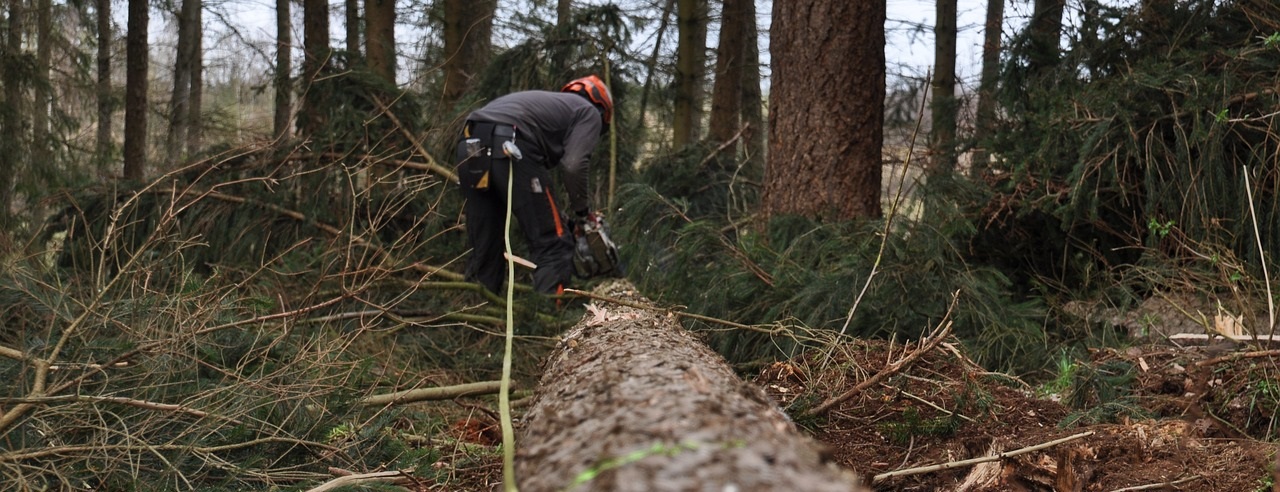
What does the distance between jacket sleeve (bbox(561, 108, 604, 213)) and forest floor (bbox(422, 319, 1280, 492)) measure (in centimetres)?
235

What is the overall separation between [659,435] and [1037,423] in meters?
2.27

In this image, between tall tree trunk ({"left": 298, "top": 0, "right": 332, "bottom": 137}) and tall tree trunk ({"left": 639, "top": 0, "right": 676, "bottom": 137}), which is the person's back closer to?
tall tree trunk ({"left": 298, "top": 0, "right": 332, "bottom": 137})

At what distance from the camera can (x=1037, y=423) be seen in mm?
3305

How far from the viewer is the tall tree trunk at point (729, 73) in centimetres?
945

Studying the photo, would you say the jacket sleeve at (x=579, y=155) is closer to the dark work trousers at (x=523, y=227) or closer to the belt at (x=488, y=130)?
the dark work trousers at (x=523, y=227)

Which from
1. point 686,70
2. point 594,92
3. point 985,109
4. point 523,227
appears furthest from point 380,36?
point 985,109

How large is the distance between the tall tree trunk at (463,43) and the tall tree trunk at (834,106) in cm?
240

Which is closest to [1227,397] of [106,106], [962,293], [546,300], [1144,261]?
[962,293]

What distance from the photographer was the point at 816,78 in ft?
18.6

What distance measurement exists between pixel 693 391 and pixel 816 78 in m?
4.19

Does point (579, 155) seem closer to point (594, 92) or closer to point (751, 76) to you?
point (594, 92)

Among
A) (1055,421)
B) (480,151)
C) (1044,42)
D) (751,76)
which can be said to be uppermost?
(751,76)

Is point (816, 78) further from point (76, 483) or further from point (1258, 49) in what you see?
point (76, 483)

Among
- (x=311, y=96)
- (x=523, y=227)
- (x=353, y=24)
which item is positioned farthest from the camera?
(x=353, y=24)
